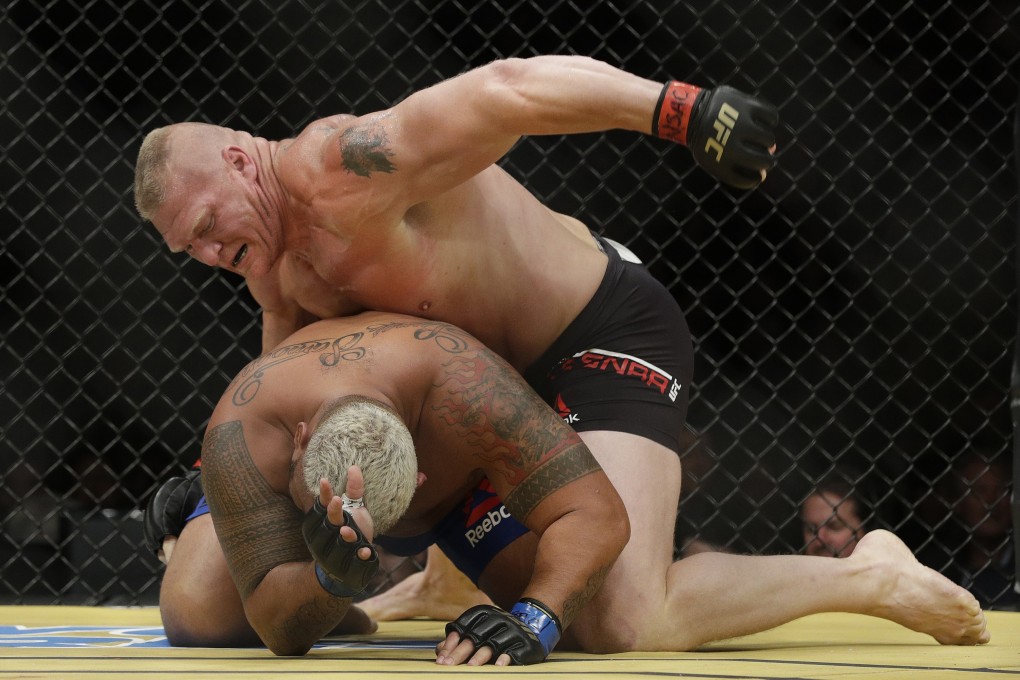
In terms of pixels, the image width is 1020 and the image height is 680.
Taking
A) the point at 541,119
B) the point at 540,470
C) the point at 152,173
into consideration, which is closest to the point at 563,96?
the point at 541,119

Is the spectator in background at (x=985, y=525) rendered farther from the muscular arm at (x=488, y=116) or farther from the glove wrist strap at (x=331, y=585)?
the glove wrist strap at (x=331, y=585)

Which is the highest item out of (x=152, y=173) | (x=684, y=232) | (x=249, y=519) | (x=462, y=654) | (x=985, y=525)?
(x=152, y=173)

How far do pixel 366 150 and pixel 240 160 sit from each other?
27cm

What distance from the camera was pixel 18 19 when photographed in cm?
311

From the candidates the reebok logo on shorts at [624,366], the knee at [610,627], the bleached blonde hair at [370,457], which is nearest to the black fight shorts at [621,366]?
the reebok logo on shorts at [624,366]

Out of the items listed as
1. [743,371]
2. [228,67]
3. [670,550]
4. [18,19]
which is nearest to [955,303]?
[743,371]

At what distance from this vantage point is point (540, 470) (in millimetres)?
1446

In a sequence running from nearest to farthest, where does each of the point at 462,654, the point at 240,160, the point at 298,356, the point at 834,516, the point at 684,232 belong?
the point at 462,654, the point at 298,356, the point at 240,160, the point at 834,516, the point at 684,232

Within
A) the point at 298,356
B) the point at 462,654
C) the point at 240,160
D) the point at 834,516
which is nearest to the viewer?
the point at 462,654

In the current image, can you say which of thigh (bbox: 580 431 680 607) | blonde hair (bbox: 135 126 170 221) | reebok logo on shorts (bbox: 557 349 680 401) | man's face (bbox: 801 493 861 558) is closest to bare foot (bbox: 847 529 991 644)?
thigh (bbox: 580 431 680 607)

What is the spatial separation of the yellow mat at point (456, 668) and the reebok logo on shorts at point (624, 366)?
0.40m

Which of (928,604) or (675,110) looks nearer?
(675,110)

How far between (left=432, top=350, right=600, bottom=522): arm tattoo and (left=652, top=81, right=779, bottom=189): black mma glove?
0.39m

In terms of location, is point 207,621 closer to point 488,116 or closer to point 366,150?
point 366,150
